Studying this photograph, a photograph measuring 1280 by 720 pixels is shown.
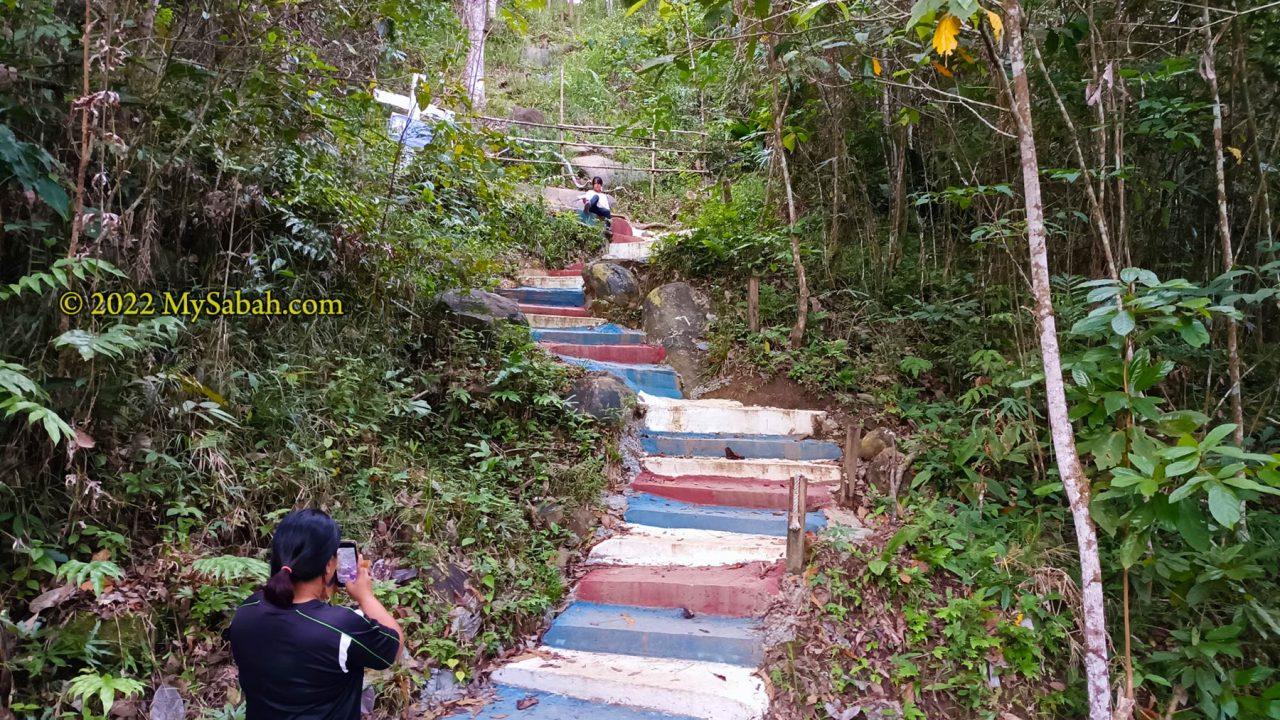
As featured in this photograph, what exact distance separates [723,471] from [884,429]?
54.7 inches

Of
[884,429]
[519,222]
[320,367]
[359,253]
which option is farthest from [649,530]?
[519,222]

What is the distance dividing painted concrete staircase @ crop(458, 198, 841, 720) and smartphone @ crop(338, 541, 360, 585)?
172cm

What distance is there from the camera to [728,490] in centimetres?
539

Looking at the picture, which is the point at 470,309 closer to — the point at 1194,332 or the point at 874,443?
the point at 874,443

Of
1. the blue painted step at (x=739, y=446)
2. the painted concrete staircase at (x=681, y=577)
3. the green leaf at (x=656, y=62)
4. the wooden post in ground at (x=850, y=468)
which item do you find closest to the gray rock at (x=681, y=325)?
the painted concrete staircase at (x=681, y=577)

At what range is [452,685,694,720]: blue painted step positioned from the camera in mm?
3361

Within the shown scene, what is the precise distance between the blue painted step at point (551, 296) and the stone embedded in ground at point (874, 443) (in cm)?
489

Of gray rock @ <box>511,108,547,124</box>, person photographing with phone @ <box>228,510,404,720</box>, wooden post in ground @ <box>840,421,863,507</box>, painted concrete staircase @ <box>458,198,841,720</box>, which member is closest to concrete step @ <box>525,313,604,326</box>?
painted concrete staircase @ <box>458,198,841,720</box>

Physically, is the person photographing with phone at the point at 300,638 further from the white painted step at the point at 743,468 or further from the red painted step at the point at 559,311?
the red painted step at the point at 559,311

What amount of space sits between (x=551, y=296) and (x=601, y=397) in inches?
146

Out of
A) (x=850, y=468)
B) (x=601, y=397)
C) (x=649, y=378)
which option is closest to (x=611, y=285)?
(x=649, y=378)

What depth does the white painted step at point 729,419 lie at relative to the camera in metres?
6.24

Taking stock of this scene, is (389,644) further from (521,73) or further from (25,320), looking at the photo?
(521,73)

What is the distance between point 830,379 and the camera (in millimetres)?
6367
